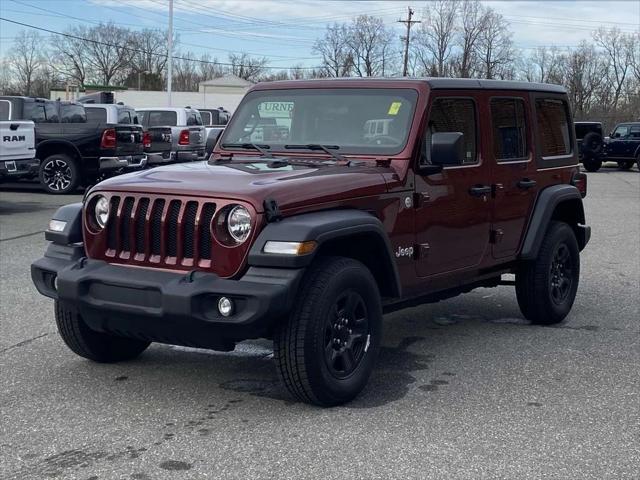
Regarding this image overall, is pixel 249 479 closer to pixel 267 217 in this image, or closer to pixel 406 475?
pixel 406 475

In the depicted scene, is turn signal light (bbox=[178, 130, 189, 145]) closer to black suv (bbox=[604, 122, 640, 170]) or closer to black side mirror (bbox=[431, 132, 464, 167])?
black side mirror (bbox=[431, 132, 464, 167])

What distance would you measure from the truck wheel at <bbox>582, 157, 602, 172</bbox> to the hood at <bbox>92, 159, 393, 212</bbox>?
28496mm

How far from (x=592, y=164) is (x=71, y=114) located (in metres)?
21.1

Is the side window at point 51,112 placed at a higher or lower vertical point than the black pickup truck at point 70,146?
higher

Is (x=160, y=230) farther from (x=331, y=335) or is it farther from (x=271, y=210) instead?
(x=331, y=335)

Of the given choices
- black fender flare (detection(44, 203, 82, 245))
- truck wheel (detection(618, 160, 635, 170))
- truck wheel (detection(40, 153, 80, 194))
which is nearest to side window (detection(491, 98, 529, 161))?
black fender flare (detection(44, 203, 82, 245))

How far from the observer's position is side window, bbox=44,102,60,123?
60.3 ft

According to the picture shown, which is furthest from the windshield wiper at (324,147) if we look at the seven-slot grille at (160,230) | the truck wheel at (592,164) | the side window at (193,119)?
the truck wheel at (592,164)

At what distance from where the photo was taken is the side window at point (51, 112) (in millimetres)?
18391

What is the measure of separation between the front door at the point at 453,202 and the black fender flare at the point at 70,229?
6.76 feet

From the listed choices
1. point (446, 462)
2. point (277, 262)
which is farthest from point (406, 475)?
point (277, 262)

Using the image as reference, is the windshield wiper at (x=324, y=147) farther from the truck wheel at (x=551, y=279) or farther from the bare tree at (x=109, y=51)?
the bare tree at (x=109, y=51)

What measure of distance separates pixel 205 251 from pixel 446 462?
1631 mm

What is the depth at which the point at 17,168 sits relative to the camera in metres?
14.7
